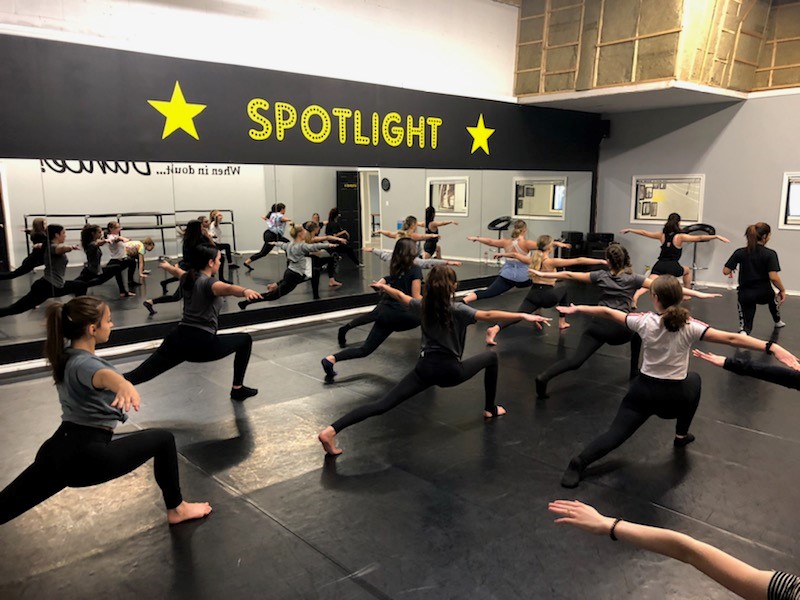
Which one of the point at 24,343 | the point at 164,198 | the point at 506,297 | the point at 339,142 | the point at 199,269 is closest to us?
the point at 199,269

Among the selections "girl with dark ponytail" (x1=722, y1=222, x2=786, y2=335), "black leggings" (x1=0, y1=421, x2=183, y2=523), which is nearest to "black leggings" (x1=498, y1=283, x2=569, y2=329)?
"girl with dark ponytail" (x1=722, y1=222, x2=786, y2=335)

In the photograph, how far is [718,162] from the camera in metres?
11.3

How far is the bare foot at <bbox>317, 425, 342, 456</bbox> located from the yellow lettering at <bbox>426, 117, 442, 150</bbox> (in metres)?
6.77

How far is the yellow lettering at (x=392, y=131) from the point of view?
9266 millimetres

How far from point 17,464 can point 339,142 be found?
5.92m

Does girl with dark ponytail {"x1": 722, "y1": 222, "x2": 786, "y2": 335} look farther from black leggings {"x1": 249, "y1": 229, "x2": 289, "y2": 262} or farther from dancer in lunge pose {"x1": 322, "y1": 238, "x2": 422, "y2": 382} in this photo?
black leggings {"x1": 249, "y1": 229, "x2": 289, "y2": 262}

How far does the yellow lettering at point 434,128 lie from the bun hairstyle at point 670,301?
Result: 665 centimetres

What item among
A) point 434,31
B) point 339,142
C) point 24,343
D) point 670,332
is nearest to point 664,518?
point 670,332

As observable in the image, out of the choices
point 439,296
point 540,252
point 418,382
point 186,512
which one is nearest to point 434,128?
point 540,252

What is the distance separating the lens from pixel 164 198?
817cm

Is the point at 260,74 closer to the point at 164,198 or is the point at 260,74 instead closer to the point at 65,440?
the point at 164,198

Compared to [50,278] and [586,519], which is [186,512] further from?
[50,278]

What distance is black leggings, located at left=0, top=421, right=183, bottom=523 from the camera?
280cm

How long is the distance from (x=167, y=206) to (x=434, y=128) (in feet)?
14.2
